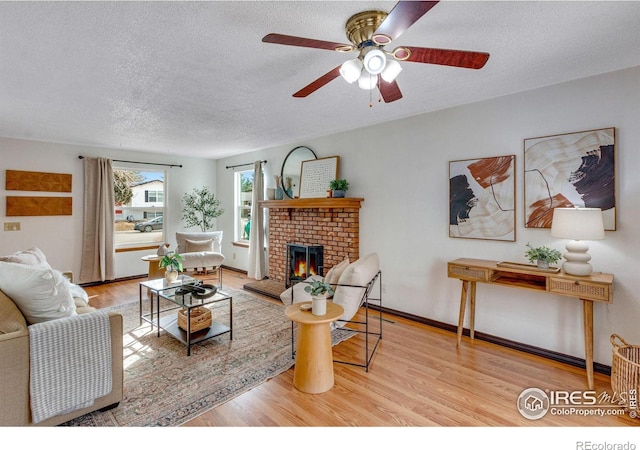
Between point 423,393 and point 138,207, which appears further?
point 138,207

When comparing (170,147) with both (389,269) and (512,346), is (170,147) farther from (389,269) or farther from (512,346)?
(512,346)

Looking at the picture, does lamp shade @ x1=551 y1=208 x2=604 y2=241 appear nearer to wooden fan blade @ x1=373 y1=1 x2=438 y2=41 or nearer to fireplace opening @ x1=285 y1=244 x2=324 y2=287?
wooden fan blade @ x1=373 y1=1 x2=438 y2=41

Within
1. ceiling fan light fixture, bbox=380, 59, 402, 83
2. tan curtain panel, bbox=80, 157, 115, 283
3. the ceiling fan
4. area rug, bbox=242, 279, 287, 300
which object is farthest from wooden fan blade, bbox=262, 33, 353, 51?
tan curtain panel, bbox=80, 157, 115, 283

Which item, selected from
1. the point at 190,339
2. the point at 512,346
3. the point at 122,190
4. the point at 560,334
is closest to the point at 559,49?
the point at 560,334

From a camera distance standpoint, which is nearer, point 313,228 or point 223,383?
point 223,383

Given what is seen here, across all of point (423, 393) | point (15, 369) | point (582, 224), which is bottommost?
point (423, 393)

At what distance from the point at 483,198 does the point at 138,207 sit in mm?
5669

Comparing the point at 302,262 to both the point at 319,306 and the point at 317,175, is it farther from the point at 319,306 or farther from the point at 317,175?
the point at 319,306

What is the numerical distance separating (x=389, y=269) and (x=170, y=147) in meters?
4.15

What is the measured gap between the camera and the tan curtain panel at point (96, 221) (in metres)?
5.06

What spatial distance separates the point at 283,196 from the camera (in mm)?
5016

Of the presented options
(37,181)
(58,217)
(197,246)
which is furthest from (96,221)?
(197,246)

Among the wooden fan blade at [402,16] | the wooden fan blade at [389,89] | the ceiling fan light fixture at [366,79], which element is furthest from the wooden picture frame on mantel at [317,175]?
the wooden fan blade at [402,16]

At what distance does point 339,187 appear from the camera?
408 centimetres
